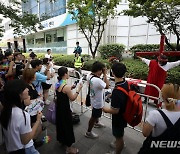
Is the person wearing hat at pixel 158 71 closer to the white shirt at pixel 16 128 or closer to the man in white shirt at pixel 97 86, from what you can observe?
the man in white shirt at pixel 97 86

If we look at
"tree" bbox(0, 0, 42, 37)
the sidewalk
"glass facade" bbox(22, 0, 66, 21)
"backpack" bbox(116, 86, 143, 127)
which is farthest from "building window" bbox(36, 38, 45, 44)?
"backpack" bbox(116, 86, 143, 127)

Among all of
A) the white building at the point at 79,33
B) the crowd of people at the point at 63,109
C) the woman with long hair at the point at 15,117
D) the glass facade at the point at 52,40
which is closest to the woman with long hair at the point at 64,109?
the crowd of people at the point at 63,109

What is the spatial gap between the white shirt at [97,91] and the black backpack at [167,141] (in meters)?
1.42

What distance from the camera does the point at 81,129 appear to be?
3775 millimetres

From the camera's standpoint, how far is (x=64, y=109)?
278cm

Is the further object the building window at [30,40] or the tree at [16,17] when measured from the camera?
the building window at [30,40]

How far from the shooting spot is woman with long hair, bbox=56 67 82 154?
2.66 meters

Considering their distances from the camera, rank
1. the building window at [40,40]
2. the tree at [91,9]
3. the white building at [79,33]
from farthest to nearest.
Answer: the building window at [40,40] → the white building at [79,33] → the tree at [91,9]

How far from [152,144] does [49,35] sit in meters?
23.1

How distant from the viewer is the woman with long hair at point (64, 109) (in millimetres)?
2662

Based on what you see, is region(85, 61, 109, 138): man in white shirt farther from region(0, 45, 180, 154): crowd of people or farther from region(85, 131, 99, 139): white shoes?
region(85, 131, 99, 139): white shoes

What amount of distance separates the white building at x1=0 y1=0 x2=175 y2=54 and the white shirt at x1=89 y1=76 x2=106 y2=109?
7.81 meters

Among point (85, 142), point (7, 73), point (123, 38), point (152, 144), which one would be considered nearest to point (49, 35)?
point (123, 38)

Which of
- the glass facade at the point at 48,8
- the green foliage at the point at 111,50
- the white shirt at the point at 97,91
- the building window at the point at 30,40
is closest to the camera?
the white shirt at the point at 97,91
